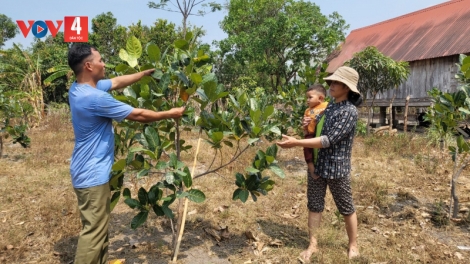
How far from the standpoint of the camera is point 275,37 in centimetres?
1972

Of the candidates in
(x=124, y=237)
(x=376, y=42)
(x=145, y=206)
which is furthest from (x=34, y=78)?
(x=376, y=42)

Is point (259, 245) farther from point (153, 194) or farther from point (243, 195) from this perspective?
point (153, 194)

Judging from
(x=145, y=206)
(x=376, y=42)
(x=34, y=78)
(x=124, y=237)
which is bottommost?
(x=124, y=237)

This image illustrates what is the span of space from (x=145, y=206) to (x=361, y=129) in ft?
36.2

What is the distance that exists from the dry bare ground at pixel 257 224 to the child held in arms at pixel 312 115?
84 centimetres

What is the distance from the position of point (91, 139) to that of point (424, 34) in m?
16.3

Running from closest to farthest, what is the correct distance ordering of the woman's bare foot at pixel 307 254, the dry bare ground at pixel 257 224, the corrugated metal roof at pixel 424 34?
1. the woman's bare foot at pixel 307 254
2. the dry bare ground at pixel 257 224
3. the corrugated metal roof at pixel 424 34

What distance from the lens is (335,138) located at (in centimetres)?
272

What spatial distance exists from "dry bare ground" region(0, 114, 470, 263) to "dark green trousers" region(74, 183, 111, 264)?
732 millimetres

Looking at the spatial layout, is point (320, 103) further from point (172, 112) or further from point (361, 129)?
point (361, 129)

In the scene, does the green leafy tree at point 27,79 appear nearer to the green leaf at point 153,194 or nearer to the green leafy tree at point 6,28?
the green leaf at point 153,194

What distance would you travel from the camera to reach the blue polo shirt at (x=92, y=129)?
7.43ft

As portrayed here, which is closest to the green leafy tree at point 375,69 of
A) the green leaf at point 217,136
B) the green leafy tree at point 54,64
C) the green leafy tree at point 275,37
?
the green leafy tree at point 275,37

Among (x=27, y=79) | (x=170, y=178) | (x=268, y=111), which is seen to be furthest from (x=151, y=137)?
(x=27, y=79)
